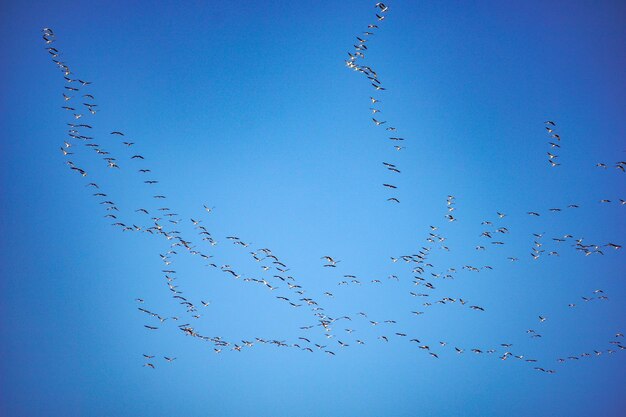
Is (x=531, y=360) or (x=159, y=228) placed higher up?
(x=159, y=228)

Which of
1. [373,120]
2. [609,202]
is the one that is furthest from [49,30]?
[609,202]

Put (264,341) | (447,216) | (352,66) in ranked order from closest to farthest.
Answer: (352,66)
(447,216)
(264,341)

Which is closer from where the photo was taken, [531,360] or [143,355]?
[143,355]

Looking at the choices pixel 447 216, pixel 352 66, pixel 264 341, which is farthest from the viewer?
pixel 264 341

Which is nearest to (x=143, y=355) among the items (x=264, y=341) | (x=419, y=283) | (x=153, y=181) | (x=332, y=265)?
(x=264, y=341)

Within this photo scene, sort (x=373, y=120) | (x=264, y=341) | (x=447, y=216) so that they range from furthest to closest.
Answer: (x=264, y=341) → (x=447, y=216) → (x=373, y=120)

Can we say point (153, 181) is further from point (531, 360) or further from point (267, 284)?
point (531, 360)

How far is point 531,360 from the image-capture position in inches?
692

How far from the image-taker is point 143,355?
16.3 meters

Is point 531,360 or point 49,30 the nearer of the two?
point 49,30

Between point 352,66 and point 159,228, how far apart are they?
801cm

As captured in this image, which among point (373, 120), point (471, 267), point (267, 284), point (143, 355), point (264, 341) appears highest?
point (373, 120)

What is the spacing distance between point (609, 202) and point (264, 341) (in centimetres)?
1275

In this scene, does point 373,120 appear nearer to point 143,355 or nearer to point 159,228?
point 159,228
